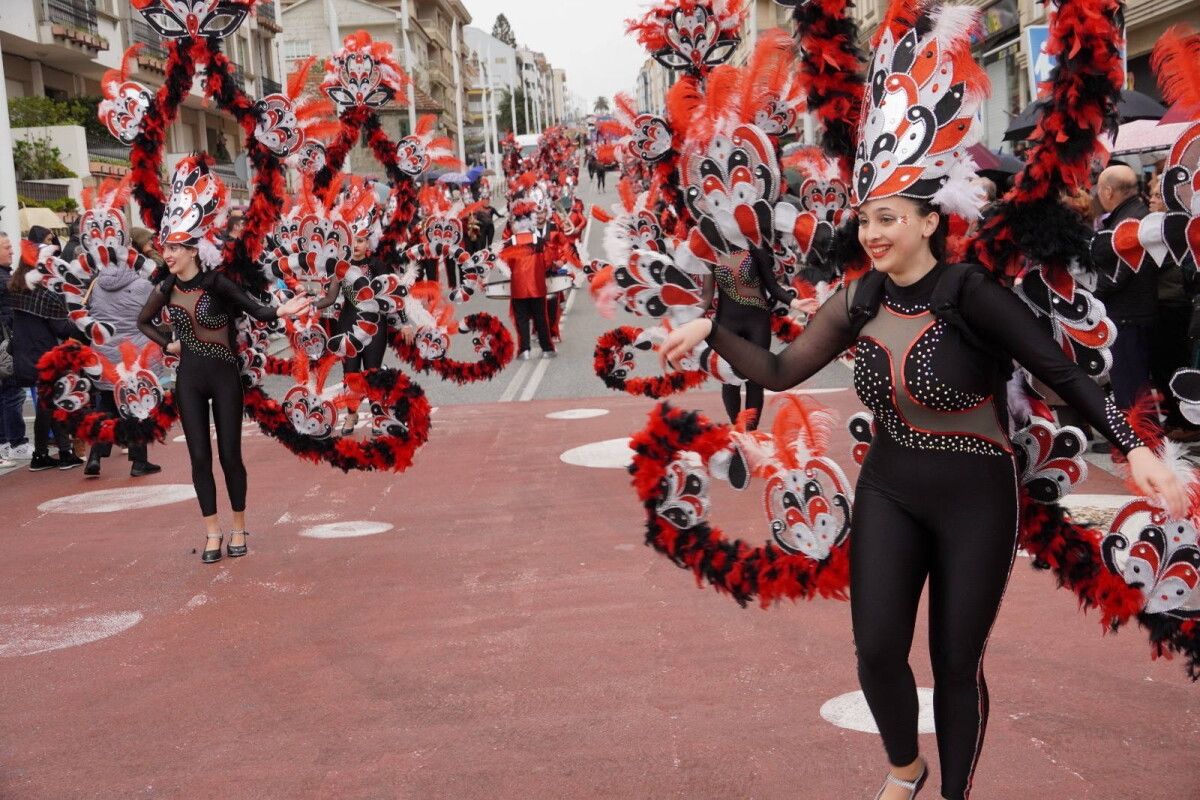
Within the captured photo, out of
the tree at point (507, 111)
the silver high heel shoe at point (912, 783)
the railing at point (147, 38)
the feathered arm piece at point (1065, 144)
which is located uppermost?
the tree at point (507, 111)

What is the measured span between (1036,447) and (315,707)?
2.73 metres

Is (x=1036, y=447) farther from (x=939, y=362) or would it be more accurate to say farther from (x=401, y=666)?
(x=401, y=666)

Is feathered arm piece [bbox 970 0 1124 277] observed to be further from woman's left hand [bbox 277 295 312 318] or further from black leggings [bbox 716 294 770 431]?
black leggings [bbox 716 294 770 431]

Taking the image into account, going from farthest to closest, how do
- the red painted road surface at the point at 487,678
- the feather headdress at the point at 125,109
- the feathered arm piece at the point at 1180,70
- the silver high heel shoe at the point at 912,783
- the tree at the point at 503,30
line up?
the tree at the point at 503,30
the feather headdress at the point at 125,109
the red painted road surface at the point at 487,678
the feathered arm piece at the point at 1180,70
the silver high heel shoe at the point at 912,783

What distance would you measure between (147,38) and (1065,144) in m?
36.3

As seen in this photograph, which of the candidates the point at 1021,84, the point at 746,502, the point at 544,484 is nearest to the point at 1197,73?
the point at 746,502

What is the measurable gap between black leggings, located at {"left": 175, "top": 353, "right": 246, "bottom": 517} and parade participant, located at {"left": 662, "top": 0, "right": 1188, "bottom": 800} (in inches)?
161

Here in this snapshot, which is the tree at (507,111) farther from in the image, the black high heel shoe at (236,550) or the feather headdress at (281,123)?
the black high heel shoe at (236,550)

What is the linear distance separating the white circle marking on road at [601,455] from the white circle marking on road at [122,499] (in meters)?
2.76

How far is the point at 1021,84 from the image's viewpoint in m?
22.6

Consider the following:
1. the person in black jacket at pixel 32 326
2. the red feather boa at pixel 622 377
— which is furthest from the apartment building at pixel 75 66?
the red feather boa at pixel 622 377

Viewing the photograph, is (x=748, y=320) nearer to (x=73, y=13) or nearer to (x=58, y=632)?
(x=58, y=632)

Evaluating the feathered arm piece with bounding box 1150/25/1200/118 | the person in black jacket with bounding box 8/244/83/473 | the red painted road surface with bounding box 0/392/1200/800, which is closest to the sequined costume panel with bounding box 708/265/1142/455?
the feathered arm piece with bounding box 1150/25/1200/118

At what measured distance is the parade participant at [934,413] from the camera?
10.1 feet
